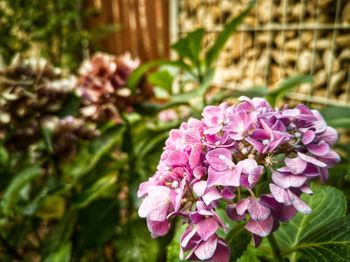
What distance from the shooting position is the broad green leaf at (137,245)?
971mm

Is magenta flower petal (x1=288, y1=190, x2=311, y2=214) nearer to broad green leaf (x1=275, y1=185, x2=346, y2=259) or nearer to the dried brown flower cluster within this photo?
broad green leaf (x1=275, y1=185, x2=346, y2=259)

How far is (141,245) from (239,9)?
2.00 m

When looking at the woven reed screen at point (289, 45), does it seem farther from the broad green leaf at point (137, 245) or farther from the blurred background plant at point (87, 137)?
the broad green leaf at point (137, 245)

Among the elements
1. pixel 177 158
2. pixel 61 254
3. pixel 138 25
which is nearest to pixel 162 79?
pixel 61 254

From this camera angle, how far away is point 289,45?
A: 2.28m

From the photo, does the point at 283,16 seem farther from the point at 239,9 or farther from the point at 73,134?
the point at 73,134

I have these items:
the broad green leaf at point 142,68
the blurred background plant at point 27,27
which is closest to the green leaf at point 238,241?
the broad green leaf at point 142,68

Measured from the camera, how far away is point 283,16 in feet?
7.50

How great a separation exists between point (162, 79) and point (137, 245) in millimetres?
491

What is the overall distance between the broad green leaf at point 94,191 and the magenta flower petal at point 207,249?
0.59 meters

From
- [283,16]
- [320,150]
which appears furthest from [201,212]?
[283,16]

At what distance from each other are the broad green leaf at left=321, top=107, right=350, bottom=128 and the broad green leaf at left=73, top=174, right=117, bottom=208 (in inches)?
23.5

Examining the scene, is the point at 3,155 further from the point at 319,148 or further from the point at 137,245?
the point at 319,148

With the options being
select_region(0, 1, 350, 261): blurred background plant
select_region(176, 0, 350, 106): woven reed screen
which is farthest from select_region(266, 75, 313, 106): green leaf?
select_region(176, 0, 350, 106): woven reed screen
